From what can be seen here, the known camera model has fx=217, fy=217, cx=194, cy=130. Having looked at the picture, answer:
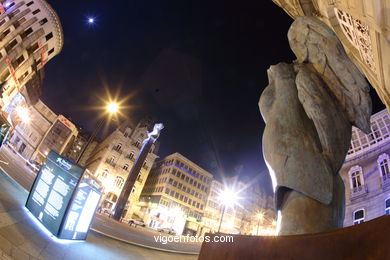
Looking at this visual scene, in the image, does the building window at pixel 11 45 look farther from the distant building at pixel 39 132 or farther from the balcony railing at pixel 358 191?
the balcony railing at pixel 358 191

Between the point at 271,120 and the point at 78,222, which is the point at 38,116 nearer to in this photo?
the point at 78,222

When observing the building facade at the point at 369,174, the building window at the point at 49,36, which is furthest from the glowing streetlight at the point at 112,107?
the building window at the point at 49,36

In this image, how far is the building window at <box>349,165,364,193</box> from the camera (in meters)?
18.7

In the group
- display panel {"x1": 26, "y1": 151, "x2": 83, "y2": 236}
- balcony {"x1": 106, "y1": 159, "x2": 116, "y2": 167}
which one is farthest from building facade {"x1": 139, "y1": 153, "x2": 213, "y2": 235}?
display panel {"x1": 26, "y1": 151, "x2": 83, "y2": 236}

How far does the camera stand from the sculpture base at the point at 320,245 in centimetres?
107

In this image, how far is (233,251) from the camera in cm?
166

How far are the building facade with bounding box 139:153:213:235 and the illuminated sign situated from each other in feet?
153

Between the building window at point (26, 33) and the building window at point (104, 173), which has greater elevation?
the building window at point (26, 33)

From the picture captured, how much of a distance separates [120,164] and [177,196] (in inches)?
625

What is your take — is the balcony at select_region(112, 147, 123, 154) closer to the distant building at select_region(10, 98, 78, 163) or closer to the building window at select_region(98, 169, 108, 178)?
the building window at select_region(98, 169, 108, 178)

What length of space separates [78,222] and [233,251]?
17.6 ft

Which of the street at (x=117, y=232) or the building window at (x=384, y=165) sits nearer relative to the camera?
the street at (x=117, y=232)

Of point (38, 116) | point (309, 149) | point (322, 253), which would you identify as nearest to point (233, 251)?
point (322, 253)

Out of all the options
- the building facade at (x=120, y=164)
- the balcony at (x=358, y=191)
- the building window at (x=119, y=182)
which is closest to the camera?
the balcony at (x=358, y=191)
